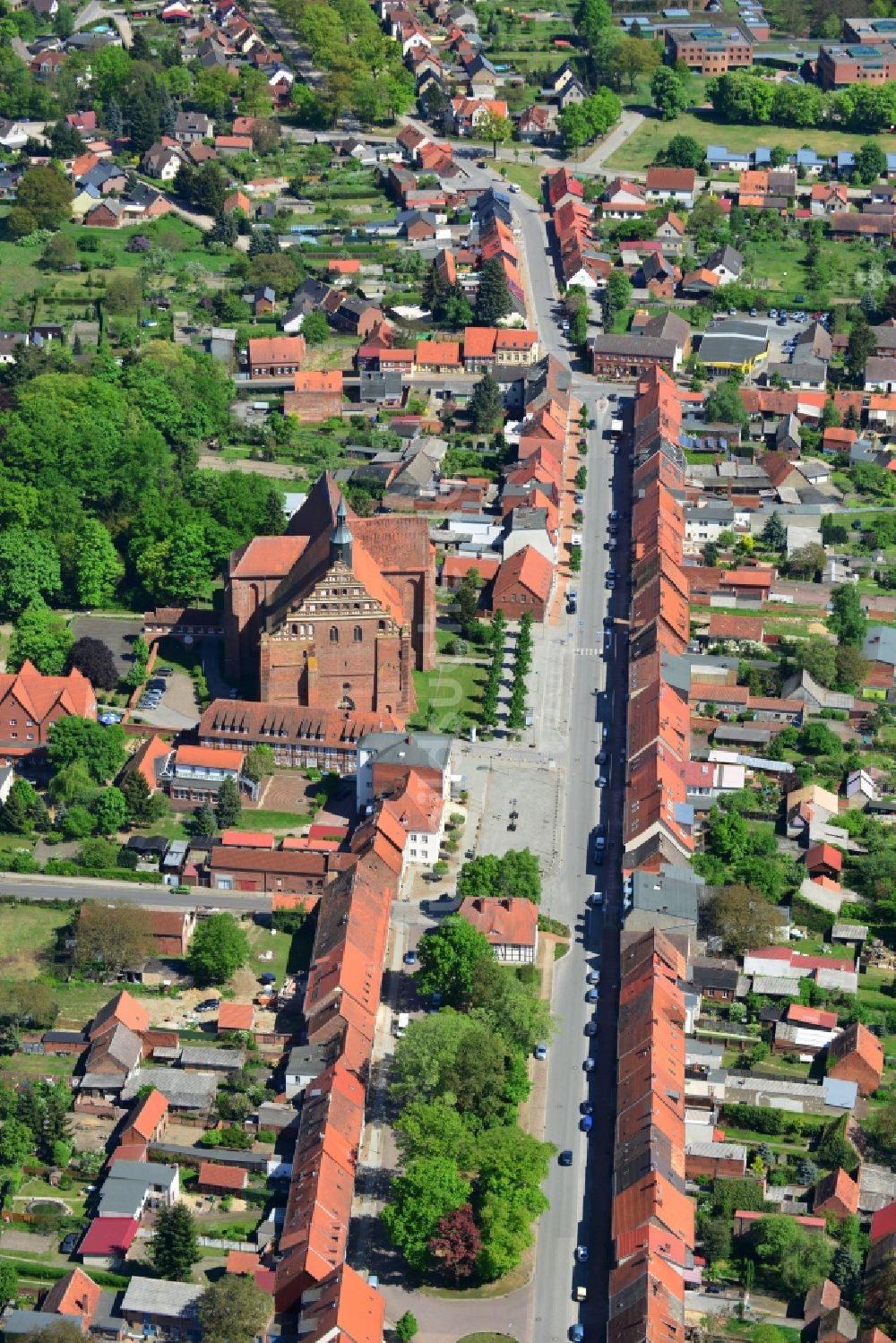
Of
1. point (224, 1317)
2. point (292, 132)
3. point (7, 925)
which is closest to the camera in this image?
point (224, 1317)

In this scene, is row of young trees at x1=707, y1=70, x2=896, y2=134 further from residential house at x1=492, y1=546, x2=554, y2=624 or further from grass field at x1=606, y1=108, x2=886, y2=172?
residential house at x1=492, y1=546, x2=554, y2=624

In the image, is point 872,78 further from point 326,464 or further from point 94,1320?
point 94,1320

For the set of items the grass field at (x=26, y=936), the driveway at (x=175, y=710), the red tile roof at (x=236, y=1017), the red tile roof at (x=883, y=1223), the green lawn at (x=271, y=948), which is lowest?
the grass field at (x=26, y=936)

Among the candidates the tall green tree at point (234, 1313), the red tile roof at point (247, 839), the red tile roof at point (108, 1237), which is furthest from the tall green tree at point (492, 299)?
the tall green tree at point (234, 1313)

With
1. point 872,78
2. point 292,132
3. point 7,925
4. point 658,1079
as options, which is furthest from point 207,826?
point 872,78

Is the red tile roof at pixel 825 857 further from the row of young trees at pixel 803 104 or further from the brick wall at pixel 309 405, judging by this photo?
the row of young trees at pixel 803 104

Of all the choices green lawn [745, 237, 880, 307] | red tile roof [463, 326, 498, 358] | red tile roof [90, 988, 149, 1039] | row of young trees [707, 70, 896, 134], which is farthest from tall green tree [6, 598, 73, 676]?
row of young trees [707, 70, 896, 134]

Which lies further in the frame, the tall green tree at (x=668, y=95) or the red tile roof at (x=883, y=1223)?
the tall green tree at (x=668, y=95)
